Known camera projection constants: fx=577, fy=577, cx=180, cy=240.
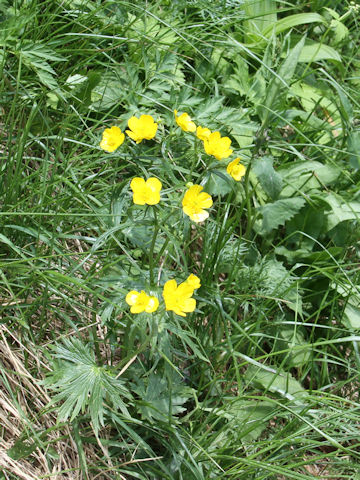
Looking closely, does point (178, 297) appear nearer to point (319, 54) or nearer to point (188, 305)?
point (188, 305)

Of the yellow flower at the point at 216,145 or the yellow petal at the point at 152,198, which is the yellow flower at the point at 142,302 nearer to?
the yellow petal at the point at 152,198

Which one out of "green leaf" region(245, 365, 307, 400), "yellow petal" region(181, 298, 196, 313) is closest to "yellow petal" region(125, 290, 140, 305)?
"yellow petal" region(181, 298, 196, 313)

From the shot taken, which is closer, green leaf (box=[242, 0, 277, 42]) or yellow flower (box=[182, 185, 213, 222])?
yellow flower (box=[182, 185, 213, 222])

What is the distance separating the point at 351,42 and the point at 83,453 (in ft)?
7.72

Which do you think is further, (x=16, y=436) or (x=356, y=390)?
(x=356, y=390)

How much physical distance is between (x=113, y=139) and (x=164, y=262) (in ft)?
1.15

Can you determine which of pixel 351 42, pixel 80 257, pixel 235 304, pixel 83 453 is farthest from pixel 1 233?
pixel 351 42

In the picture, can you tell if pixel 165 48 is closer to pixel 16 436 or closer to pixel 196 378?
pixel 196 378

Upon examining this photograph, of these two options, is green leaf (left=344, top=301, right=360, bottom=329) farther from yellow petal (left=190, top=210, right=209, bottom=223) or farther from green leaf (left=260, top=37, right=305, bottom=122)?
yellow petal (left=190, top=210, right=209, bottom=223)

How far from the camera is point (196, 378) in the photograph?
5.74 feet

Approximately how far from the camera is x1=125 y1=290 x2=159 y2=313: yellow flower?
4.19ft

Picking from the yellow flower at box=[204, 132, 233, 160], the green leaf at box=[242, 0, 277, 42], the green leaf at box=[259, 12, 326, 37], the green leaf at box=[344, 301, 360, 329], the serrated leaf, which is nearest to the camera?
the yellow flower at box=[204, 132, 233, 160]

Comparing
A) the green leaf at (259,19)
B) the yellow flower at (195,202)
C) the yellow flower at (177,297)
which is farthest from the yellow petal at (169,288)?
the green leaf at (259,19)

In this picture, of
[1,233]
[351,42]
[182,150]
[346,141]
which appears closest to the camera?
[1,233]
